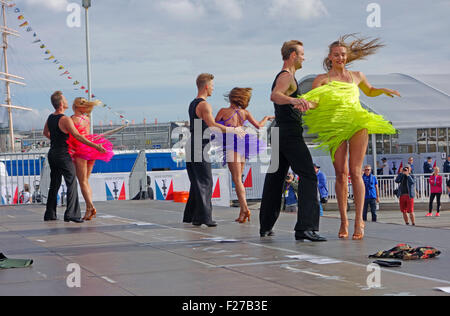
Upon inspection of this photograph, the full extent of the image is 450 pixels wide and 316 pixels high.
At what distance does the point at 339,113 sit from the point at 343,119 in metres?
0.07

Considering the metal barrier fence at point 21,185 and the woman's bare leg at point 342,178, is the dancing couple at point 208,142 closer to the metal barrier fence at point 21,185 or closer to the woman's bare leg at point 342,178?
the woman's bare leg at point 342,178

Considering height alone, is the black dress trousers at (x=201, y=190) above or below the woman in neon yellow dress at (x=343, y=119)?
below

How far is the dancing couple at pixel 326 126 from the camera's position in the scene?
6562 millimetres

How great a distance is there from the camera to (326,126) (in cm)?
669

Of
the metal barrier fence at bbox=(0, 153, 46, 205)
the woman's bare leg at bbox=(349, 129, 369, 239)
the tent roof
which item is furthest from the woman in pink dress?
the tent roof

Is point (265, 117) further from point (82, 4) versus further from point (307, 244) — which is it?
point (82, 4)

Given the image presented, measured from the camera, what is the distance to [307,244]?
6355mm

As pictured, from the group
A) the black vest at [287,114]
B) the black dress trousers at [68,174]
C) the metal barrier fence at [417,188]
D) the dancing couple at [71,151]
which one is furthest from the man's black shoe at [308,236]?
the metal barrier fence at [417,188]

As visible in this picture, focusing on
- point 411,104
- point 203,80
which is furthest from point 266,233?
point 411,104

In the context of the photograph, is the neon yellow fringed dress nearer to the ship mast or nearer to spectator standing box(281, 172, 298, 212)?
spectator standing box(281, 172, 298, 212)

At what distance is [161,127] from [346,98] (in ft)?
303

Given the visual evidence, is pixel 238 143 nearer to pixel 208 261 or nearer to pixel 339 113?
pixel 339 113

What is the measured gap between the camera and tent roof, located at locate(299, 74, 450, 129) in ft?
95.9
